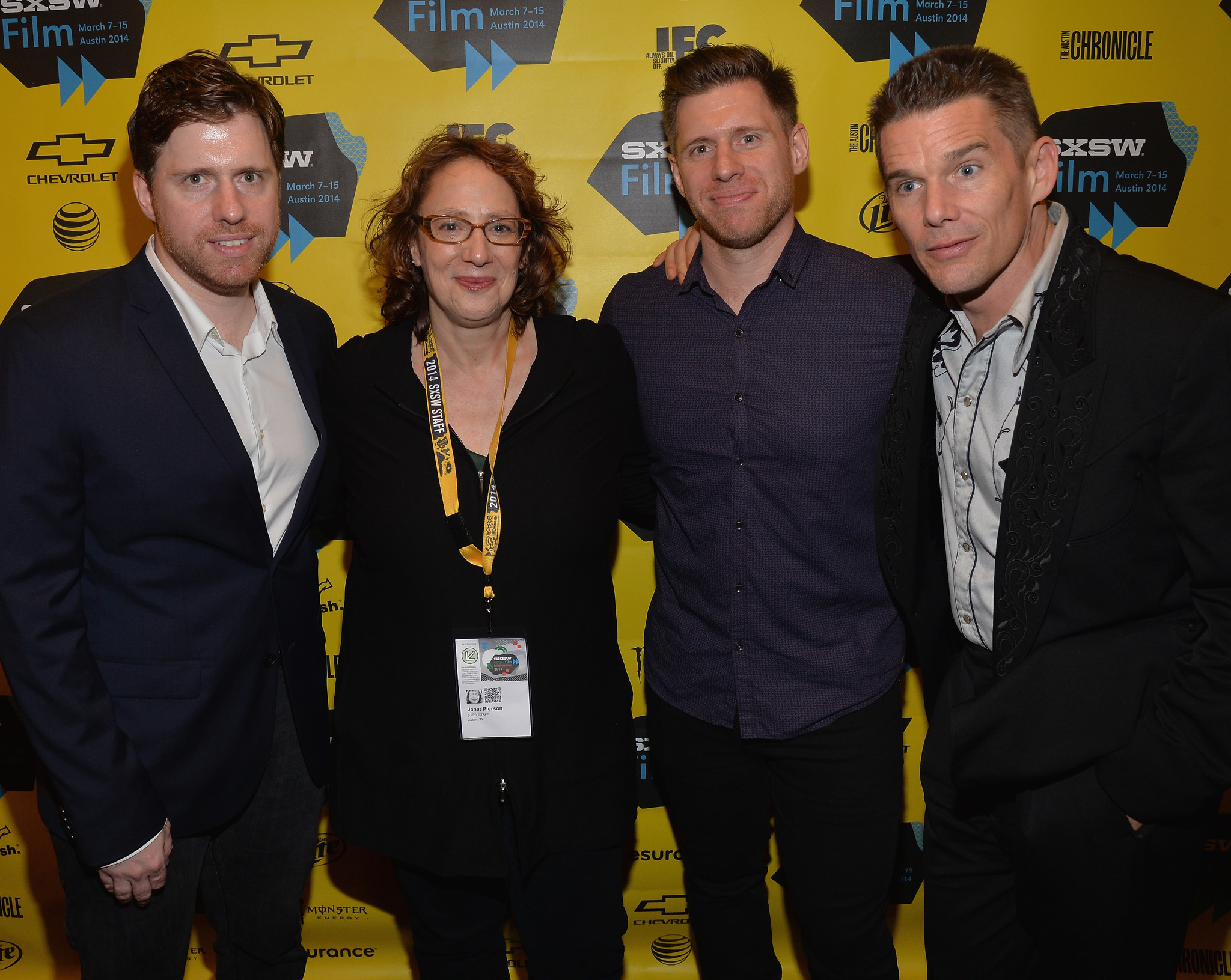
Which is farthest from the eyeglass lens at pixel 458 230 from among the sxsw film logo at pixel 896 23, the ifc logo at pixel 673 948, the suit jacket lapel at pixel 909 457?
the ifc logo at pixel 673 948

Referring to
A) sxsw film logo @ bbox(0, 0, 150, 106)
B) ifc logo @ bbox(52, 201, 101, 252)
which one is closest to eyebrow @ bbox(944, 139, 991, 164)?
sxsw film logo @ bbox(0, 0, 150, 106)

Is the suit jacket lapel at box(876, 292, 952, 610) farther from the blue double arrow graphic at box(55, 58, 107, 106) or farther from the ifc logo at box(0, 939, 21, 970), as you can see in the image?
the ifc logo at box(0, 939, 21, 970)

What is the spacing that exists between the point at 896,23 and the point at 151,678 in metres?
2.53

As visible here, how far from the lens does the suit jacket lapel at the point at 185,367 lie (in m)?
1.66

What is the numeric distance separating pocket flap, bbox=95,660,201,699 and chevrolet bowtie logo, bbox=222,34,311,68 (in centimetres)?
176

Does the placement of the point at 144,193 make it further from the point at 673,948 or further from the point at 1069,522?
the point at 673,948

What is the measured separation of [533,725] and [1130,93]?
2427mm

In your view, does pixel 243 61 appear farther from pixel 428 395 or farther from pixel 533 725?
pixel 533 725

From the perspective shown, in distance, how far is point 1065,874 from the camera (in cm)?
159

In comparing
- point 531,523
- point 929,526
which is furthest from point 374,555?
point 929,526

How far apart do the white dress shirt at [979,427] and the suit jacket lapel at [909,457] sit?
0.03 meters

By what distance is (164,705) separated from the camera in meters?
1.72

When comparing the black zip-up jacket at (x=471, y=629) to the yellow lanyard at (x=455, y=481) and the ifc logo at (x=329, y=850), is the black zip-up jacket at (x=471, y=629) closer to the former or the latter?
the yellow lanyard at (x=455, y=481)

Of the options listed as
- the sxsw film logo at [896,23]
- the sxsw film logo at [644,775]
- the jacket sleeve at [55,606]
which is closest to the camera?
the jacket sleeve at [55,606]
